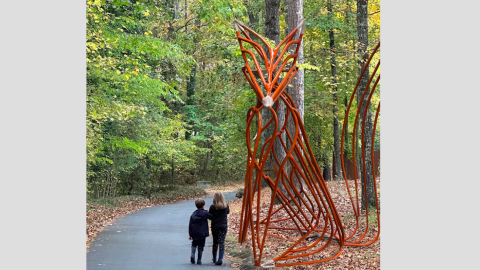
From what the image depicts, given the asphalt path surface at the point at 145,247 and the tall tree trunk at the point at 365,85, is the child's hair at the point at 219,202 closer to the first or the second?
the asphalt path surface at the point at 145,247

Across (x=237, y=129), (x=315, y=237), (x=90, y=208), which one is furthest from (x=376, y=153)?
(x=315, y=237)

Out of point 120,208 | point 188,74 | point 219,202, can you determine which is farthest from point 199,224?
point 188,74

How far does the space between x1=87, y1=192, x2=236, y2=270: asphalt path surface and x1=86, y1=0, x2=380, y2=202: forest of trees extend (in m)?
1.82

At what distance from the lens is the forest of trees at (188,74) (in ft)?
27.5

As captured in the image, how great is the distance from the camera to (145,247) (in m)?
6.97

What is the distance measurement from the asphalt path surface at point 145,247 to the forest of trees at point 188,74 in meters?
1.82

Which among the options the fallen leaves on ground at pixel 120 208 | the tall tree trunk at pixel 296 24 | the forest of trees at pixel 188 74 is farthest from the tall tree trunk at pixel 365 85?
the fallen leaves on ground at pixel 120 208

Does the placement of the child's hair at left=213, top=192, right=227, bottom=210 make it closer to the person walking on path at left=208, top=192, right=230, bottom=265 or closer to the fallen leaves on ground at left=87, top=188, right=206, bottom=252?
the person walking on path at left=208, top=192, right=230, bottom=265

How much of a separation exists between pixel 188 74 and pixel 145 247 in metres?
8.43

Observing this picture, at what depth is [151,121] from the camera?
48.7 feet

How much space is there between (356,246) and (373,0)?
9.36 metres
